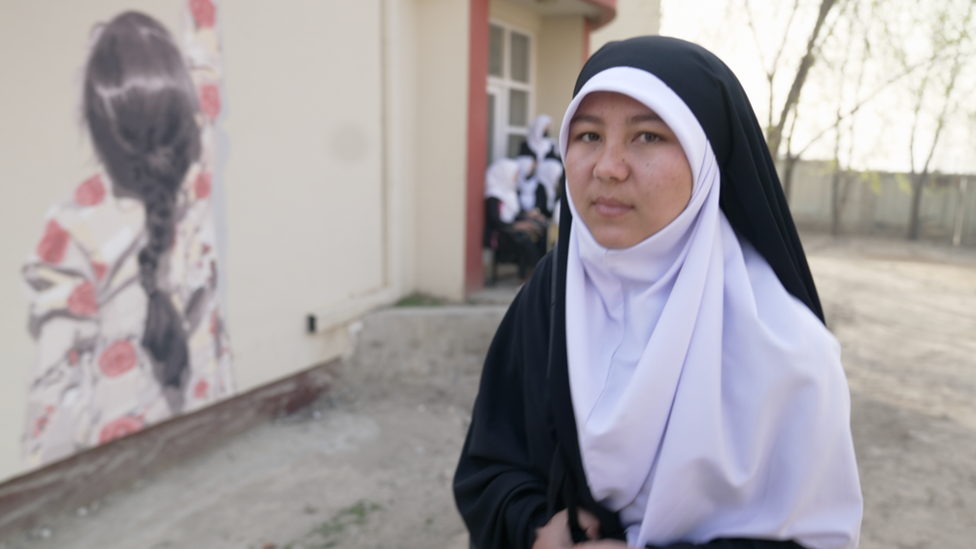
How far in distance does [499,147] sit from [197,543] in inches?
205

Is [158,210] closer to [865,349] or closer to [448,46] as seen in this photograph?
[448,46]

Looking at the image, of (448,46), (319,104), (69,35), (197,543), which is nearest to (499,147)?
(448,46)

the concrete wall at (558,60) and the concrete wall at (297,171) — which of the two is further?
the concrete wall at (558,60)

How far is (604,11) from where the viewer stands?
24.4 feet

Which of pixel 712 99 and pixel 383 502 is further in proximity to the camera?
pixel 383 502

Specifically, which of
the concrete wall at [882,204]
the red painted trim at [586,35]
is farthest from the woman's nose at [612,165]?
the concrete wall at [882,204]

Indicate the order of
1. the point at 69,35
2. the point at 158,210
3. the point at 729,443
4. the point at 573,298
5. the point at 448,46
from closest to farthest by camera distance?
the point at 729,443 → the point at 573,298 → the point at 69,35 → the point at 158,210 → the point at 448,46

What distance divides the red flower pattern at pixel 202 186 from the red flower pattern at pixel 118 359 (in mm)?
920

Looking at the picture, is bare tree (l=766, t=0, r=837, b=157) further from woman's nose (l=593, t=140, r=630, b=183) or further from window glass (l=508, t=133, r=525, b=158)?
woman's nose (l=593, t=140, r=630, b=183)

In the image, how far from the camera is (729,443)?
120 centimetres

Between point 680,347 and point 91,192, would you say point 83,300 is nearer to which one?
point 91,192

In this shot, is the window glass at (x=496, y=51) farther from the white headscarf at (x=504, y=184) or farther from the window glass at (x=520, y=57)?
the white headscarf at (x=504, y=184)

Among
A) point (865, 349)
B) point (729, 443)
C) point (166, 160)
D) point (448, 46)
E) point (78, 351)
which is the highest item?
point (448, 46)

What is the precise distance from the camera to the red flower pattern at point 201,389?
3801 millimetres
